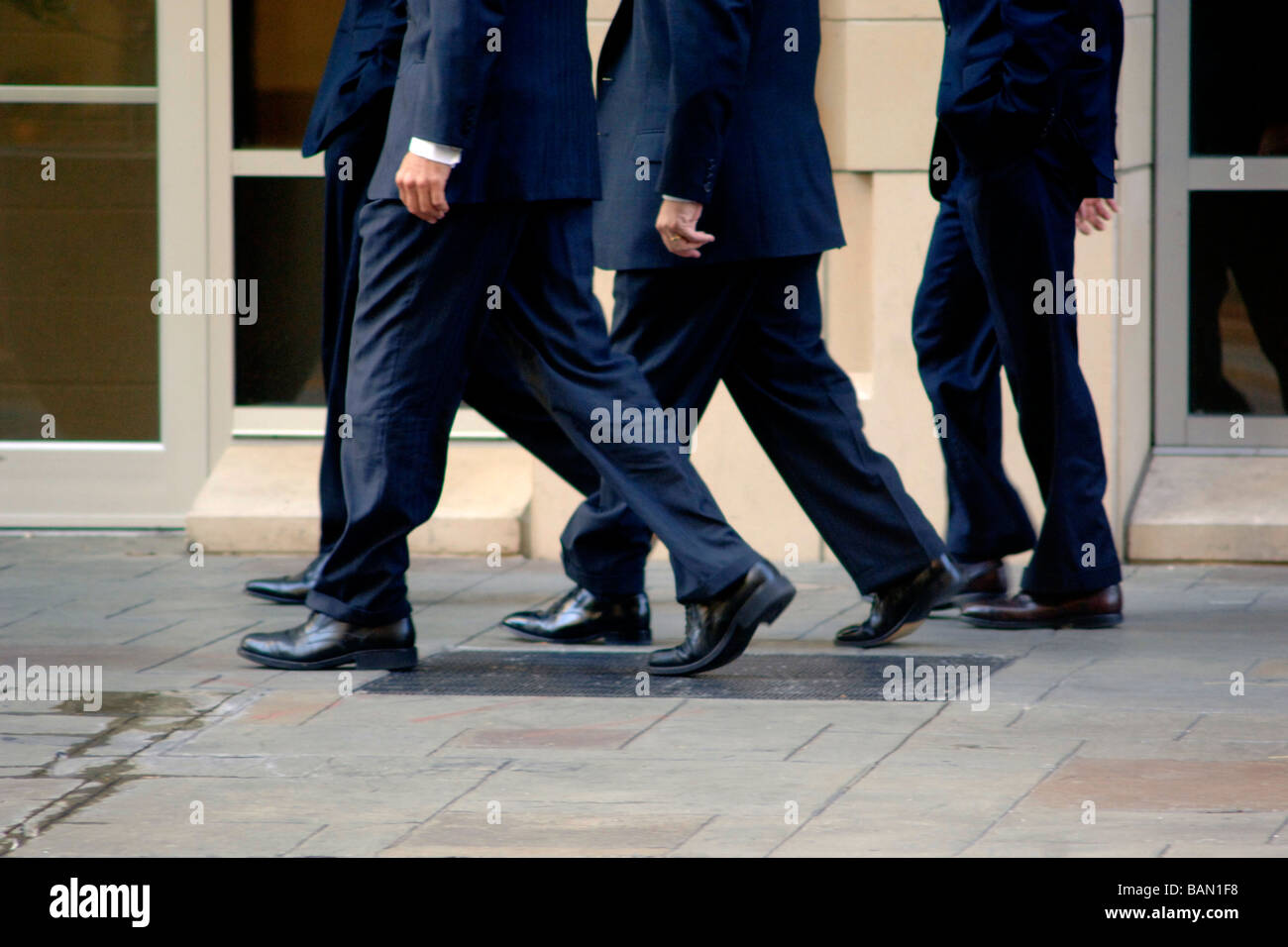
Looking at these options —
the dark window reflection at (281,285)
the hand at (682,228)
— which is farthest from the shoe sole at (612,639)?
the dark window reflection at (281,285)

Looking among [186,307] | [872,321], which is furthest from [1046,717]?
[186,307]

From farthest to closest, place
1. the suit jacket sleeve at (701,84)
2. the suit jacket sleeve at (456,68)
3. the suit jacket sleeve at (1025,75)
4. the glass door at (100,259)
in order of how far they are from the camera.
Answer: the glass door at (100,259) → the suit jacket sleeve at (1025,75) → the suit jacket sleeve at (701,84) → the suit jacket sleeve at (456,68)

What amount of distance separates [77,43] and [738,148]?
Result: 321 centimetres

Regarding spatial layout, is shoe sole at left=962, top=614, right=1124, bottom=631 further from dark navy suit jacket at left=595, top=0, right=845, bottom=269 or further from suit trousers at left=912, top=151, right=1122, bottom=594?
dark navy suit jacket at left=595, top=0, right=845, bottom=269

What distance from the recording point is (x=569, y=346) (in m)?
4.62

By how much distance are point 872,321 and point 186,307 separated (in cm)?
228

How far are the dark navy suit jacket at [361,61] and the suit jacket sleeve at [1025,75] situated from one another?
138 centimetres

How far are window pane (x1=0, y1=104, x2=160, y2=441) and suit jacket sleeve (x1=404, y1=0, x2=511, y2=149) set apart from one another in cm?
298

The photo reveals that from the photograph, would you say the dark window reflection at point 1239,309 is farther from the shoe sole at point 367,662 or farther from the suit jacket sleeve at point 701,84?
the shoe sole at point 367,662

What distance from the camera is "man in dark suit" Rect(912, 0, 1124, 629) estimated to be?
509 cm

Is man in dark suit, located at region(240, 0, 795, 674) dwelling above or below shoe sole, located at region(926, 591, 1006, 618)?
above

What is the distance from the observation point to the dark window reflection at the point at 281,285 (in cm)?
711

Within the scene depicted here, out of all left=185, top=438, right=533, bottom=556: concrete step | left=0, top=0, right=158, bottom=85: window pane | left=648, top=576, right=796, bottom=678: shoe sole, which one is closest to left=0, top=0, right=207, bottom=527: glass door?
left=0, top=0, right=158, bottom=85: window pane

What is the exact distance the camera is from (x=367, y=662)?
4.78 meters
